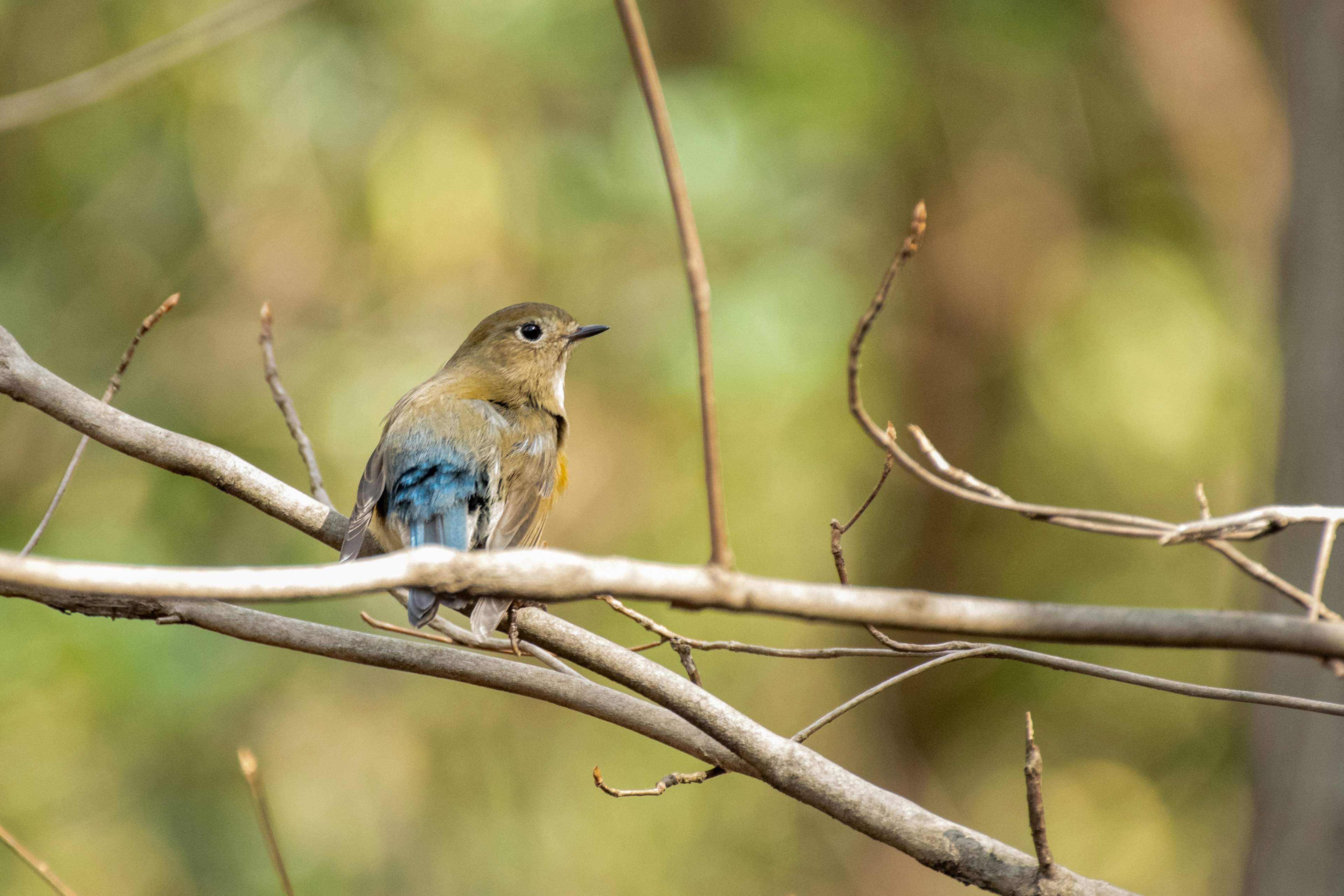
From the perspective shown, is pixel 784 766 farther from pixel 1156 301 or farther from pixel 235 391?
pixel 1156 301

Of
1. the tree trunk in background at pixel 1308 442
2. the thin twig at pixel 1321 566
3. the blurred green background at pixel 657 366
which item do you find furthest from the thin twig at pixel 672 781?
the blurred green background at pixel 657 366

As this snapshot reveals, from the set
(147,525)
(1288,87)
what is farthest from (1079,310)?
(147,525)

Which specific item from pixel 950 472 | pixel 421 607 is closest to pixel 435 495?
pixel 421 607

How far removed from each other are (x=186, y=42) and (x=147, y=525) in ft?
11.7

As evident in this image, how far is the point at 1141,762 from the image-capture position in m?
8.26

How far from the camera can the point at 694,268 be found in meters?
1.20

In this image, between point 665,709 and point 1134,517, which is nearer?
point 1134,517

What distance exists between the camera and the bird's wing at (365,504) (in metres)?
2.48

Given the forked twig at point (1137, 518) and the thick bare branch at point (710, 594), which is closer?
the thick bare branch at point (710, 594)

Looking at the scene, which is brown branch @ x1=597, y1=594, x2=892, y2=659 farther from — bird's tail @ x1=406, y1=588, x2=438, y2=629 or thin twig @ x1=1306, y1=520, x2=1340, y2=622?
thin twig @ x1=1306, y1=520, x2=1340, y2=622

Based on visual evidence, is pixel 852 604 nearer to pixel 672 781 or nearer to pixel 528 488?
pixel 672 781

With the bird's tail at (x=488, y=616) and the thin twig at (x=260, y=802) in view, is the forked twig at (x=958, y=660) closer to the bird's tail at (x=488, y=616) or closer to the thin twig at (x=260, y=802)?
the bird's tail at (x=488, y=616)

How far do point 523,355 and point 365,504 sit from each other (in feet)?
3.79

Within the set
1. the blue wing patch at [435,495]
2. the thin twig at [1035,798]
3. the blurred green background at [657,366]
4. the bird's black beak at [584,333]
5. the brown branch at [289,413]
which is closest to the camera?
the thin twig at [1035,798]
